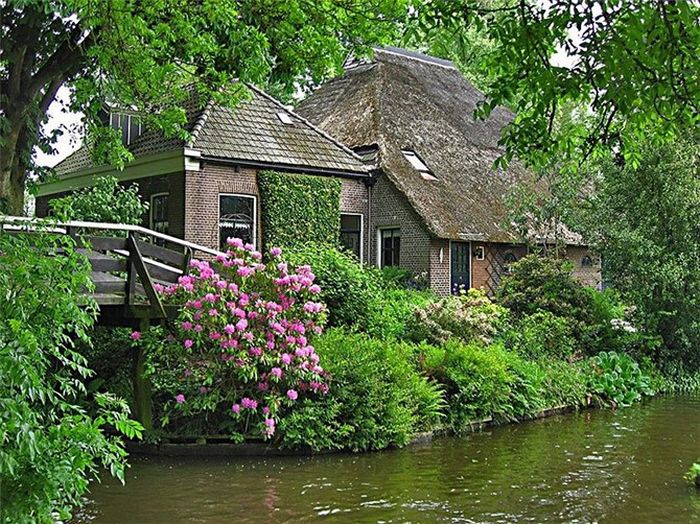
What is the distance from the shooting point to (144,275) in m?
10.7

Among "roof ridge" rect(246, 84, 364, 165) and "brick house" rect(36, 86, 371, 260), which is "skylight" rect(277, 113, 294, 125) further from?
"roof ridge" rect(246, 84, 364, 165)

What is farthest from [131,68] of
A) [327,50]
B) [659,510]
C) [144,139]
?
[144,139]

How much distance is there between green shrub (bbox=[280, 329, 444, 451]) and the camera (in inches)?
416

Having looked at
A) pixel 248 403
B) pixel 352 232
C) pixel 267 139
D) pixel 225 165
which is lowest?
pixel 248 403

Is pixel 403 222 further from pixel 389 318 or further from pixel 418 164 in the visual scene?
pixel 389 318

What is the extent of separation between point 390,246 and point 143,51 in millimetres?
14301

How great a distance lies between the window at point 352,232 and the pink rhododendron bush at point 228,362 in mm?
12653

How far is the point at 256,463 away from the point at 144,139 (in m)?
13.7

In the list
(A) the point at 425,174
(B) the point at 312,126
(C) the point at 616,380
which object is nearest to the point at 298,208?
(B) the point at 312,126

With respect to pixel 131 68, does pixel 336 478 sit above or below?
below

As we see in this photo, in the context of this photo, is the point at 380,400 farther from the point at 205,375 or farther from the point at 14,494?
the point at 14,494

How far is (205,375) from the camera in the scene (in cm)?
1055

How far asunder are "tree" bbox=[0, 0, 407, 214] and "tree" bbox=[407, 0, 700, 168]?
3901 millimetres

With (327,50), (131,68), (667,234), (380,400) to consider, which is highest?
(327,50)
